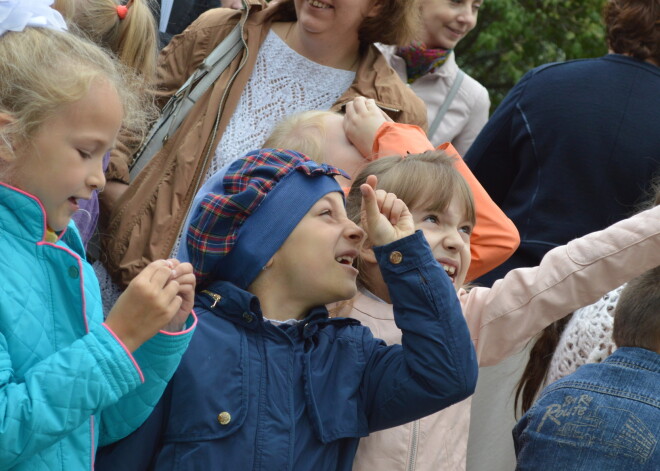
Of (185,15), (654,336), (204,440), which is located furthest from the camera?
(185,15)

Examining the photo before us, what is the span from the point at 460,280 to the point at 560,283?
0.27 m

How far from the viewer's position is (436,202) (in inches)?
115

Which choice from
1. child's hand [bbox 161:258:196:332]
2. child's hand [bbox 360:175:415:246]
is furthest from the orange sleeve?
child's hand [bbox 161:258:196:332]

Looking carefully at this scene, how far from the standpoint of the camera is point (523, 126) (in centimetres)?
412

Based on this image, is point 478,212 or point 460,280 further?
point 478,212

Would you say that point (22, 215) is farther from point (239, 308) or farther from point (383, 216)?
point (383, 216)

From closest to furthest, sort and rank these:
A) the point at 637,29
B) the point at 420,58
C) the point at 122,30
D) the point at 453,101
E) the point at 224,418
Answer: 1. the point at 224,418
2. the point at 122,30
3. the point at 637,29
4. the point at 420,58
5. the point at 453,101

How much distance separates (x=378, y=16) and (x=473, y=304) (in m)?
1.26

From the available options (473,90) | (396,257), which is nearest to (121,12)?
(396,257)

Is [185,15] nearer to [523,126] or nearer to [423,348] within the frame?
[523,126]

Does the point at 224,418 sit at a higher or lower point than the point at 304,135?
lower

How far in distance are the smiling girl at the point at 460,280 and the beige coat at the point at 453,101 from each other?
79.7 inches

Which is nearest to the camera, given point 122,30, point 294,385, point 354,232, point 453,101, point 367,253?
point 294,385

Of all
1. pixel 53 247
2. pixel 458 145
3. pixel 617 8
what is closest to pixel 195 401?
pixel 53 247
